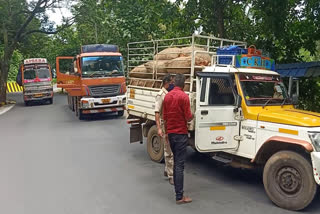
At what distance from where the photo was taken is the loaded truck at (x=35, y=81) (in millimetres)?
21781

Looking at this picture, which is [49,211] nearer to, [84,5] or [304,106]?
[304,106]

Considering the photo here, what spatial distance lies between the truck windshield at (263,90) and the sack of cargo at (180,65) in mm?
1185

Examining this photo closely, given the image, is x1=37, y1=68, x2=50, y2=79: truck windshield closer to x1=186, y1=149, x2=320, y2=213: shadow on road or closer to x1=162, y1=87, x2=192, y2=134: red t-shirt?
x1=186, y1=149, x2=320, y2=213: shadow on road

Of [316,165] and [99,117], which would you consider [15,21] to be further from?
[316,165]

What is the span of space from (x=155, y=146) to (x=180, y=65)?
2023 millimetres

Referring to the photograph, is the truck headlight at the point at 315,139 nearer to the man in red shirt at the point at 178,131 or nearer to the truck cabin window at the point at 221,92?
the truck cabin window at the point at 221,92

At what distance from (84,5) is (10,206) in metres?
21.4

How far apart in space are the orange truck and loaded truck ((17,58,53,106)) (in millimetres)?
8261

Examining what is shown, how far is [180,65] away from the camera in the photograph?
21.5ft

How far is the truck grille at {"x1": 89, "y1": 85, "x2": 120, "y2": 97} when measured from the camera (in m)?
13.9

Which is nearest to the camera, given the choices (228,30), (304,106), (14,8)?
(304,106)

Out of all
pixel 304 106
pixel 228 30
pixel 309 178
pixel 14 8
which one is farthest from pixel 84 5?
pixel 309 178

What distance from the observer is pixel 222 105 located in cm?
558

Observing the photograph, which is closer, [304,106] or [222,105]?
[222,105]
